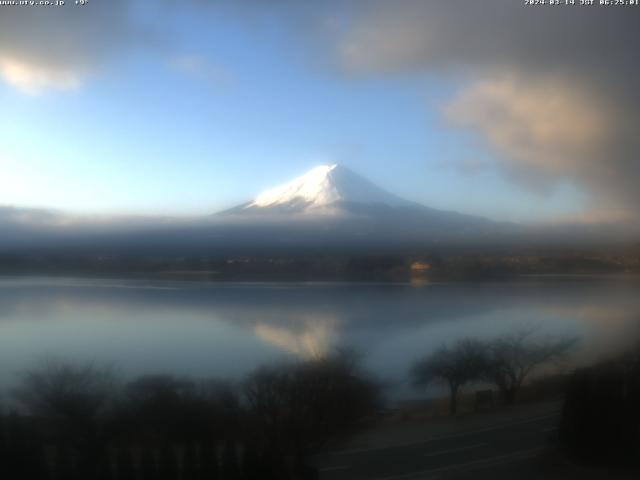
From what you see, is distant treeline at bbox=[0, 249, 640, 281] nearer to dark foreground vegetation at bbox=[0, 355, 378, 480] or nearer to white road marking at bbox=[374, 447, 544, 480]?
dark foreground vegetation at bbox=[0, 355, 378, 480]

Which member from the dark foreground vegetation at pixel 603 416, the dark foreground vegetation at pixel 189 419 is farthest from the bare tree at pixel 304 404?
the dark foreground vegetation at pixel 603 416

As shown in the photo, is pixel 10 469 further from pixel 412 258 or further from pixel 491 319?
pixel 491 319

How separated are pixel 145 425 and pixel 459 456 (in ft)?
4.32

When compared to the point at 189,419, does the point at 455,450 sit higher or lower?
lower

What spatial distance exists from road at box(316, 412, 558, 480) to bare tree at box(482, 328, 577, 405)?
160 millimetres

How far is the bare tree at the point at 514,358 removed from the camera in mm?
2572

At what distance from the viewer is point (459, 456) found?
8.39 feet

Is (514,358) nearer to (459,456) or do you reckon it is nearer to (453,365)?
(453,365)

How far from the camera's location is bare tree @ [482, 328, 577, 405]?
101 inches

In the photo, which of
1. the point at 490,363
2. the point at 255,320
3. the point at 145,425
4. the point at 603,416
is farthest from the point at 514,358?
the point at 145,425

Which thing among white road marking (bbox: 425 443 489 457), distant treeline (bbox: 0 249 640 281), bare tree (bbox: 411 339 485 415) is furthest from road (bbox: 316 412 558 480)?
distant treeline (bbox: 0 249 640 281)

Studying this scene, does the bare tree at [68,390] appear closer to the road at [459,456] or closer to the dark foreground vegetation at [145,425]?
the dark foreground vegetation at [145,425]

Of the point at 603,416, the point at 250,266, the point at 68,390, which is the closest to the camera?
the point at 68,390


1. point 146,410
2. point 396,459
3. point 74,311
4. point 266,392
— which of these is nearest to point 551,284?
point 396,459
